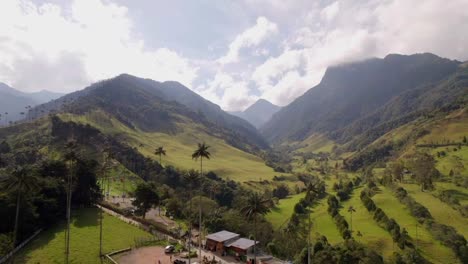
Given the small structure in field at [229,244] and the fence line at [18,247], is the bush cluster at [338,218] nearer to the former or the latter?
the small structure in field at [229,244]

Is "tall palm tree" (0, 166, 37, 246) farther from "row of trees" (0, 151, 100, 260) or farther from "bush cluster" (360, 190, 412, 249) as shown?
"bush cluster" (360, 190, 412, 249)

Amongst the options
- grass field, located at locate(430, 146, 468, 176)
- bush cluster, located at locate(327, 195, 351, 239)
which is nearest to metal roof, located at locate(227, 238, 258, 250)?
bush cluster, located at locate(327, 195, 351, 239)

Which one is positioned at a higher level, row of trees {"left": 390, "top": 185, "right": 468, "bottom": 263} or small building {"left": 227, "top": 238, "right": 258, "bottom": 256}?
small building {"left": 227, "top": 238, "right": 258, "bottom": 256}

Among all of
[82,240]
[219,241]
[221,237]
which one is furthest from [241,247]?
[82,240]

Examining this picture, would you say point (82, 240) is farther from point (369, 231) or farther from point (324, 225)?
point (369, 231)

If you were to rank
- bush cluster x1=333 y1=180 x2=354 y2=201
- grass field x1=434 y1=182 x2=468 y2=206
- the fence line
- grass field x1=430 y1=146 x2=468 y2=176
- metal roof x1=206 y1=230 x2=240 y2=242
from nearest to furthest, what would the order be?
the fence line → metal roof x1=206 y1=230 x2=240 y2=242 → grass field x1=434 y1=182 x2=468 y2=206 → bush cluster x1=333 y1=180 x2=354 y2=201 → grass field x1=430 y1=146 x2=468 y2=176

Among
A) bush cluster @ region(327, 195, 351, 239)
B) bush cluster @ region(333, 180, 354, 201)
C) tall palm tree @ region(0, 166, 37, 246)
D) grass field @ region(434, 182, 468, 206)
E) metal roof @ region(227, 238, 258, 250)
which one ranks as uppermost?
tall palm tree @ region(0, 166, 37, 246)

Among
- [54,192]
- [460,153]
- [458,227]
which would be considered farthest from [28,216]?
[460,153]
